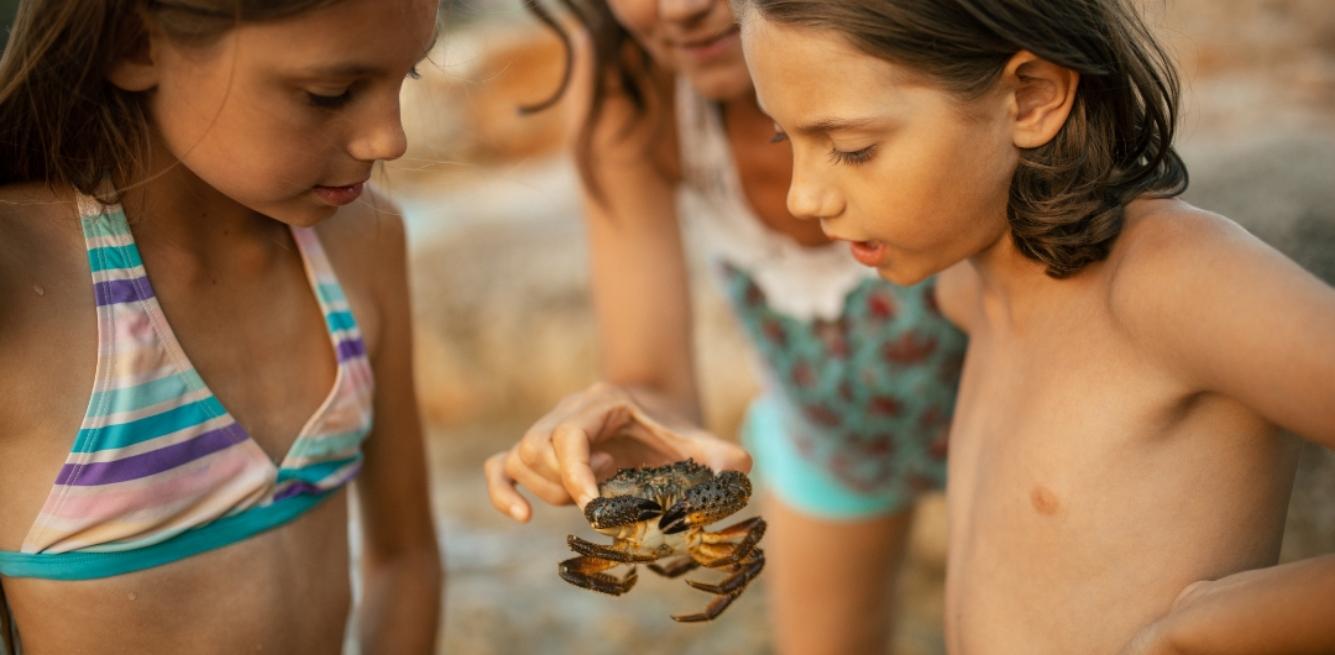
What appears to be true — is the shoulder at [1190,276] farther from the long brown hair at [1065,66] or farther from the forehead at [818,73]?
the forehead at [818,73]

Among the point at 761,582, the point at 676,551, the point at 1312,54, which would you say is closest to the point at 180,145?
the point at 676,551

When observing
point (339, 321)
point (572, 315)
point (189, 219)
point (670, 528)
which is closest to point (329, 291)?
point (339, 321)

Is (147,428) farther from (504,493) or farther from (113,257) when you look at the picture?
(504,493)

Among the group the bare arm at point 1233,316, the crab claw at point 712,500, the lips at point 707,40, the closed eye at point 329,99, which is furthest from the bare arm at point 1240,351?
the closed eye at point 329,99

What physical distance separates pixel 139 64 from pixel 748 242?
1133mm

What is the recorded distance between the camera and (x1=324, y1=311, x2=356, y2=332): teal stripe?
1.55 meters

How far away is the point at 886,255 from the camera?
1.40 m

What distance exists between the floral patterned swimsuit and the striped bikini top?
0.94 metres

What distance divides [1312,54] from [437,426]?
3.35m

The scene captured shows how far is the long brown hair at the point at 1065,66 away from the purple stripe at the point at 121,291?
74 centimetres

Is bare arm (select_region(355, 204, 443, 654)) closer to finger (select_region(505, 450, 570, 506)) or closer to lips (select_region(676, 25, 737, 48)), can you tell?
finger (select_region(505, 450, 570, 506))

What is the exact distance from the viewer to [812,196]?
1345 millimetres

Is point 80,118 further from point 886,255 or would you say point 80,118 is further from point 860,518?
point 860,518

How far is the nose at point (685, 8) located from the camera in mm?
1720
